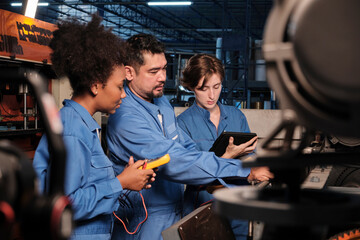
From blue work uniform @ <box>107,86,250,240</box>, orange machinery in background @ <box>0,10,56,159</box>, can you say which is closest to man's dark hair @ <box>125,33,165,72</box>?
blue work uniform @ <box>107,86,250,240</box>

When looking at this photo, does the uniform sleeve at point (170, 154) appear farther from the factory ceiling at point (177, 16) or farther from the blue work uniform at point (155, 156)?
the factory ceiling at point (177, 16)

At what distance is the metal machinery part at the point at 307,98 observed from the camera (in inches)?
19.7

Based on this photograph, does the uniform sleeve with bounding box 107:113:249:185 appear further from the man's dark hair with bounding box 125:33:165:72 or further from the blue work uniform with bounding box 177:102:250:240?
the blue work uniform with bounding box 177:102:250:240

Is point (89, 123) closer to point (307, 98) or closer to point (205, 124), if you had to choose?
point (307, 98)

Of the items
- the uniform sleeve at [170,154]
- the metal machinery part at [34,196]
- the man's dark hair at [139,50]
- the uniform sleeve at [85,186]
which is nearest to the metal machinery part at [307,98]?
the metal machinery part at [34,196]

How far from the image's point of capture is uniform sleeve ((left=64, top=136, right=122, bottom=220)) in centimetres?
134

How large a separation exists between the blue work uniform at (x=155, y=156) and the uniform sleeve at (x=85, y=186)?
37cm

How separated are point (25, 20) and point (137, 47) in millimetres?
1996

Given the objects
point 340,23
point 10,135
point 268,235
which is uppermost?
point 340,23

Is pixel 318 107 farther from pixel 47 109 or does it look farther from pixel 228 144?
pixel 228 144

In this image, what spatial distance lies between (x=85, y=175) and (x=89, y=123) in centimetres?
20

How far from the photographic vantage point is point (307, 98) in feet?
1.81

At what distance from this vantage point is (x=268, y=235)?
1.95 feet

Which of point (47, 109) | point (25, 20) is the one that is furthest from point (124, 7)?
point (47, 109)
